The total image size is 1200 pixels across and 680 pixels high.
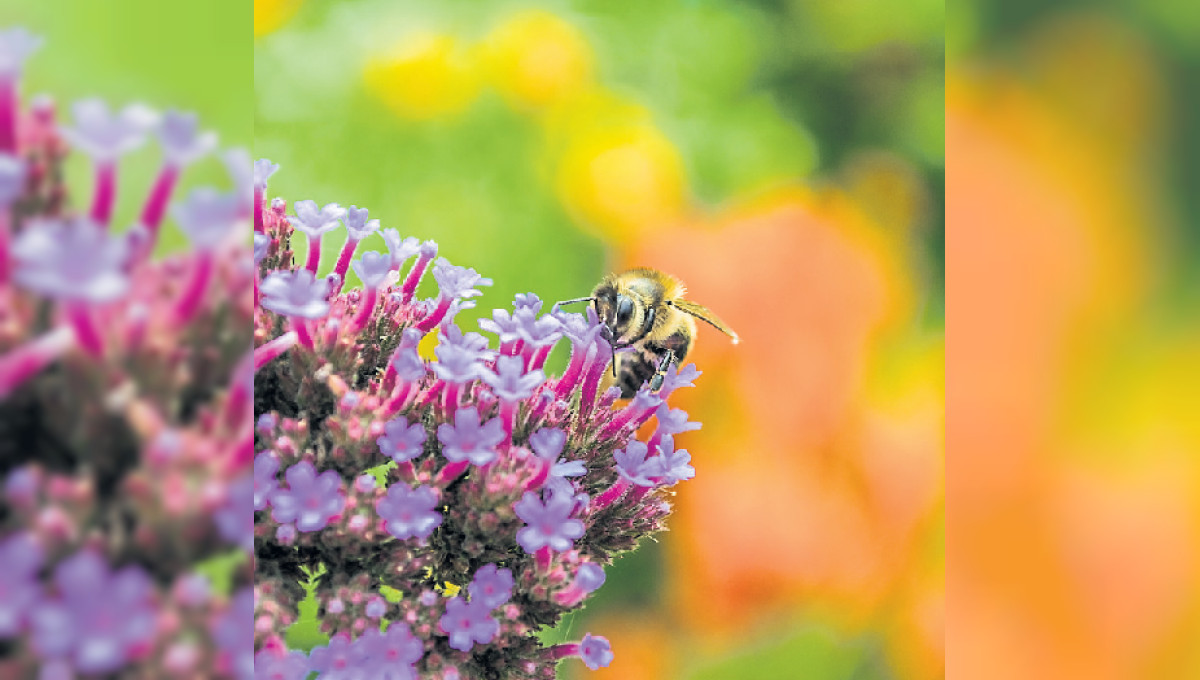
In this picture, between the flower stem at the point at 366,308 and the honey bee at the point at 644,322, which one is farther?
the honey bee at the point at 644,322

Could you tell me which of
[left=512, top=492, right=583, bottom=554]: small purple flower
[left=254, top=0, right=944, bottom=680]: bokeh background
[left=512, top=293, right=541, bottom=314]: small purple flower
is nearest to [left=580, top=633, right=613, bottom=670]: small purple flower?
[left=512, top=492, right=583, bottom=554]: small purple flower

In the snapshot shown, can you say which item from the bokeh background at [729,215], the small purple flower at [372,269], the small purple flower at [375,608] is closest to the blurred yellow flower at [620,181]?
the bokeh background at [729,215]

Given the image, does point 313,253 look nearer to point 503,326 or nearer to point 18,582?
point 503,326

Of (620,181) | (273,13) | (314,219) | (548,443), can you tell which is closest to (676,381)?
(548,443)

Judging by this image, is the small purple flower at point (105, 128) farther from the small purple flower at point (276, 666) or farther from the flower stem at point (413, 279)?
the flower stem at point (413, 279)

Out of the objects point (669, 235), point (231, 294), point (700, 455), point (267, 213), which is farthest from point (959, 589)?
point (231, 294)

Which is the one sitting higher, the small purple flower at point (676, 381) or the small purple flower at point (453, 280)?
the small purple flower at point (453, 280)
